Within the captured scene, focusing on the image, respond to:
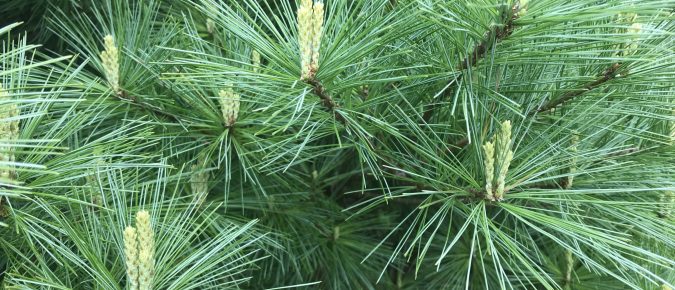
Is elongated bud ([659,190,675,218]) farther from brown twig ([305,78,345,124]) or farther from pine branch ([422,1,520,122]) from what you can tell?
brown twig ([305,78,345,124])

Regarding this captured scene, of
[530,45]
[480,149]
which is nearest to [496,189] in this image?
[480,149]

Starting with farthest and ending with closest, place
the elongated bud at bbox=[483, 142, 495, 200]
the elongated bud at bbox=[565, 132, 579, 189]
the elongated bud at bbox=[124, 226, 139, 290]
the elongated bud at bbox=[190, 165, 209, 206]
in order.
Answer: the elongated bud at bbox=[190, 165, 209, 206] < the elongated bud at bbox=[565, 132, 579, 189] < the elongated bud at bbox=[483, 142, 495, 200] < the elongated bud at bbox=[124, 226, 139, 290]

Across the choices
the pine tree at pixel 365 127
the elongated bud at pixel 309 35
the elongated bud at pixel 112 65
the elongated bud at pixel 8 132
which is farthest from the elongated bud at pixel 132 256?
the elongated bud at pixel 112 65

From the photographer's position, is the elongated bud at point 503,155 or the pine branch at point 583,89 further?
the pine branch at point 583,89

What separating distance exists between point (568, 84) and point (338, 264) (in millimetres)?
566

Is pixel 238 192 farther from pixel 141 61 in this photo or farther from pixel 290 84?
pixel 290 84

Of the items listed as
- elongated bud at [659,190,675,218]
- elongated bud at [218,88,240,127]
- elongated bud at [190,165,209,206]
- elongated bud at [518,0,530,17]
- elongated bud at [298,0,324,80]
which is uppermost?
elongated bud at [518,0,530,17]

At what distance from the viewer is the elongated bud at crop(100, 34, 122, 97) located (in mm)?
990

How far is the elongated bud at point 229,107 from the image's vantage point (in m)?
0.98

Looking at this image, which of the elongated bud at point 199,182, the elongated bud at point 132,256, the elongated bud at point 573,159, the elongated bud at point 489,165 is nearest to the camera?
the elongated bud at point 132,256

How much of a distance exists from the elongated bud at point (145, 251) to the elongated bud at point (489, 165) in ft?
1.18

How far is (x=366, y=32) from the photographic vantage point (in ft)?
2.72

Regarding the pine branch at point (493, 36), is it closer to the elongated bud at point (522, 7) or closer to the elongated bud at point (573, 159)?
the elongated bud at point (522, 7)

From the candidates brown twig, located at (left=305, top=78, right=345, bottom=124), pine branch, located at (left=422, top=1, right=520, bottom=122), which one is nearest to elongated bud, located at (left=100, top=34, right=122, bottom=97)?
brown twig, located at (left=305, top=78, right=345, bottom=124)
